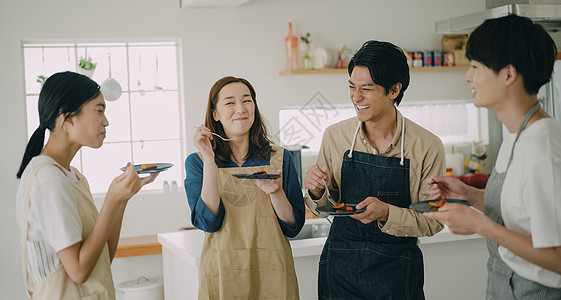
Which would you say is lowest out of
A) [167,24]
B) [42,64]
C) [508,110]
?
[508,110]

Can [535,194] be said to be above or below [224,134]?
below

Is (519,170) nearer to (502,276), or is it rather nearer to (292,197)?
(502,276)

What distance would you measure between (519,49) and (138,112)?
4.38 metres

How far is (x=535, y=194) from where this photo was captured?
4.56 ft

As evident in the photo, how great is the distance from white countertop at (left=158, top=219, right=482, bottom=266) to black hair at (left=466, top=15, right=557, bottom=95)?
1.55 meters

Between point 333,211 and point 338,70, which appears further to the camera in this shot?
point 338,70

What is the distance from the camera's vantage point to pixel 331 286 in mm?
2174

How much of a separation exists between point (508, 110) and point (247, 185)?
96cm

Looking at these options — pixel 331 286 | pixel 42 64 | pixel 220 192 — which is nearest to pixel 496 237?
→ pixel 331 286

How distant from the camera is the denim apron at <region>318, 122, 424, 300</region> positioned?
2098 mm

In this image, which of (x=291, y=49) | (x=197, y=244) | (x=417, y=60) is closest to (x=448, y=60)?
(x=417, y=60)

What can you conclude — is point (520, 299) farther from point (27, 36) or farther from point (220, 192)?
point (27, 36)

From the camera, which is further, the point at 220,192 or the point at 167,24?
the point at 167,24

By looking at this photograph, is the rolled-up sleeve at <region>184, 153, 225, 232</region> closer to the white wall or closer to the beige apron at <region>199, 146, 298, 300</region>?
the beige apron at <region>199, 146, 298, 300</region>
